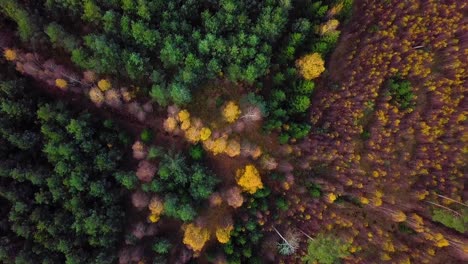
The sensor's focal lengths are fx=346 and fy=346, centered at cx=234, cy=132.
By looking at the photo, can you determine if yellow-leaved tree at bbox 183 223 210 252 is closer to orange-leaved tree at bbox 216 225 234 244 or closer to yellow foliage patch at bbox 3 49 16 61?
orange-leaved tree at bbox 216 225 234 244

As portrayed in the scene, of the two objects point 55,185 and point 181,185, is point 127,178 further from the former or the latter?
point 55,185

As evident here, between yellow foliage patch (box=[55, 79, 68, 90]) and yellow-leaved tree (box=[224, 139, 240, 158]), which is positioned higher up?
yellow-leaved tree (box=[224, 139, 240, 158])

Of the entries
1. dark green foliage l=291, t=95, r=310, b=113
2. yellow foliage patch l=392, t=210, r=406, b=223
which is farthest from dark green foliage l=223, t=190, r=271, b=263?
yellow foliage patch l=392, t=210, r=406, b=223

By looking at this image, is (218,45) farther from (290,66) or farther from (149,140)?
(149,140)

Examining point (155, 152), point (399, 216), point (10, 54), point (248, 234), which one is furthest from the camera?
point (399, 216)

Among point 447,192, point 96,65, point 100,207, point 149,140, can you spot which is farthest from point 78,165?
point 447,192

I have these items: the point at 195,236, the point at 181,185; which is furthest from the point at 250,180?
the point at 195,236

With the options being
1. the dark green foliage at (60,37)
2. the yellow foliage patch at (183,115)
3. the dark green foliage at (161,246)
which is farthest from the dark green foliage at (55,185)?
the yellow foliage patch at (183,115)
